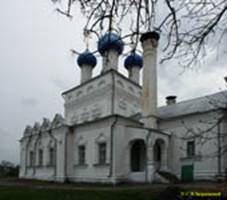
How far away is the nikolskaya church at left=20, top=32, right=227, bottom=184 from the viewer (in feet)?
86.5

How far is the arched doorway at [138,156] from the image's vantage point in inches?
1111

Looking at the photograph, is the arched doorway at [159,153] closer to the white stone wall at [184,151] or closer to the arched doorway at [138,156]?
the white stone wall at [184,151]

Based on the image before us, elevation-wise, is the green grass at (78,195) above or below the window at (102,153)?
below

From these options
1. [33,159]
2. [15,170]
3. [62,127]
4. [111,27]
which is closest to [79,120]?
[62,127]

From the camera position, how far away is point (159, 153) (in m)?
28.6

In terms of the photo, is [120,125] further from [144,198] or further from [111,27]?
[111,27]

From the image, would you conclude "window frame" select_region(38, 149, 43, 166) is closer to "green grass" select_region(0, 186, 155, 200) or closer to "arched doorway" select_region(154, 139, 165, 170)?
"arched doorway" select_region(154, 139, 165, 170)

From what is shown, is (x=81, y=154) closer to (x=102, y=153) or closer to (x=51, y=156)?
(x=102, y=153)

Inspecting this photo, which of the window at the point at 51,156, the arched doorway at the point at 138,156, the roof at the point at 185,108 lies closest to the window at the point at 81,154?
the window at the point at 51,156

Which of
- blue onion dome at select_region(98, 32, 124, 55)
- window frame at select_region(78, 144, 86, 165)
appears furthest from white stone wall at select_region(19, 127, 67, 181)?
blue onion dome at select_region(98, 32, 124, 55)

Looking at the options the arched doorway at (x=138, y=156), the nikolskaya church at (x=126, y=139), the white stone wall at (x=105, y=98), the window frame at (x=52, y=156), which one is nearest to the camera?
the nikolskaya church at (x=126, y=139)

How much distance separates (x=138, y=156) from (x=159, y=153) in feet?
5.02

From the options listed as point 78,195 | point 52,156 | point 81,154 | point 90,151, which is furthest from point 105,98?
point 78,195

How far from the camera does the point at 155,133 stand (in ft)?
89.1
